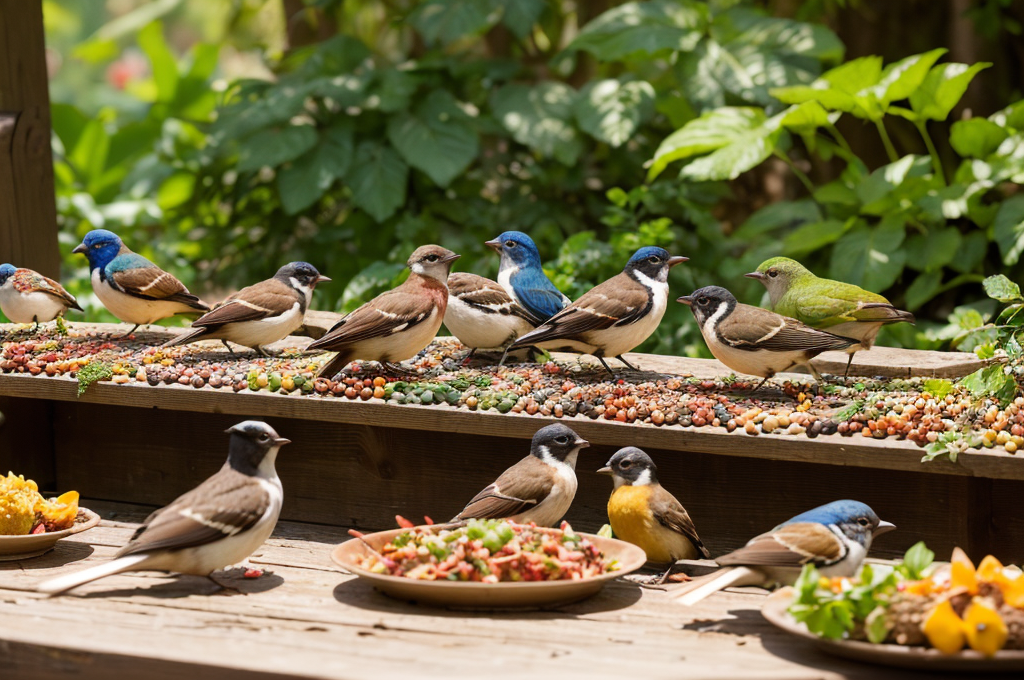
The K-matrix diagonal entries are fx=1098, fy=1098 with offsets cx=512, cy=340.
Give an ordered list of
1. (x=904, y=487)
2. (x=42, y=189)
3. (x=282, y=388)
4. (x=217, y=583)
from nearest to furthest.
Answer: (x=217, y=583) < (x=904, y=487) < (x=282, y=388) < (x=42, y=189)

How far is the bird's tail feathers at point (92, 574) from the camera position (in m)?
3.02

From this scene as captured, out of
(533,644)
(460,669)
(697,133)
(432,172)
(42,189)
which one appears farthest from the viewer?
(432,172)

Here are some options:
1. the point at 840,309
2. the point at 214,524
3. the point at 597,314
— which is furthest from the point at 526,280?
the point at 214,524

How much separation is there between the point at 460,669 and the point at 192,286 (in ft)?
20.3

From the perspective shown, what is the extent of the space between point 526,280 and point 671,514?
1438mm

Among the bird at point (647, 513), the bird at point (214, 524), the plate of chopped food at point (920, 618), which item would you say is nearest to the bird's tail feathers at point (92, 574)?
the bird at point (214, 524)

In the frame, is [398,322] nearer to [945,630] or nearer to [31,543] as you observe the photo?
[31,543]

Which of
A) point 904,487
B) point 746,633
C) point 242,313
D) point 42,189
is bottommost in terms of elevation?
point 746,633

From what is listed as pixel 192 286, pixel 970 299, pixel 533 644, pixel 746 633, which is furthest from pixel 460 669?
pixel 192 286

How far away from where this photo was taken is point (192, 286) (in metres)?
8.19

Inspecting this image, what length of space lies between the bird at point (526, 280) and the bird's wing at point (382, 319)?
0.54 meters

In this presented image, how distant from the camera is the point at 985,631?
98.8 inches

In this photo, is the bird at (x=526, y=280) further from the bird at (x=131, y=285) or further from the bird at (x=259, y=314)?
the bird at (x=131, y=285)

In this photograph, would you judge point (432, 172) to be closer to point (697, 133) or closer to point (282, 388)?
point (697, 133)
